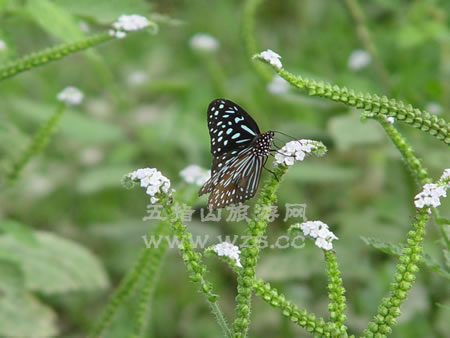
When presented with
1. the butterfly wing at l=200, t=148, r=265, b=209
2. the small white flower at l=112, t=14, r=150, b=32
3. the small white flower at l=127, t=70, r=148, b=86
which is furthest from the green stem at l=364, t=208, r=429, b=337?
the small white flower at l=127, t=70, r=148, b=86

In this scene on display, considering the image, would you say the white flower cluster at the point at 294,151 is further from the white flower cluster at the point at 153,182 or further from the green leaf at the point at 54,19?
the green leaf at the point at 54,19

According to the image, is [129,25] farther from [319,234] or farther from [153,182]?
[319,234]

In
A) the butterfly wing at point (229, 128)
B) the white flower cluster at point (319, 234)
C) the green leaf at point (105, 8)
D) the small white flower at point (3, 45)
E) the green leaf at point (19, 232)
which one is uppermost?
the green leaf at point (105, 8)

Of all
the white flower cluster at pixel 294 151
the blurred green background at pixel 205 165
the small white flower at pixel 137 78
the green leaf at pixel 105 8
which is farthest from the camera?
the small white flower at pixel 137 78

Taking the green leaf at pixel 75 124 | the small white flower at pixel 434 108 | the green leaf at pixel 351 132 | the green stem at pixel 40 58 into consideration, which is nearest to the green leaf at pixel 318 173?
the green leaf at pixel 351 132

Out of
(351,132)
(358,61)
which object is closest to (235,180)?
(351,132)

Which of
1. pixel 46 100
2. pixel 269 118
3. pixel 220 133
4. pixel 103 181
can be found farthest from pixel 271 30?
pixel 220 133

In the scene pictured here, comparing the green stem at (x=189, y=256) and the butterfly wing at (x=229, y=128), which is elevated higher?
the butterfly wing at (x=229, y=128)
